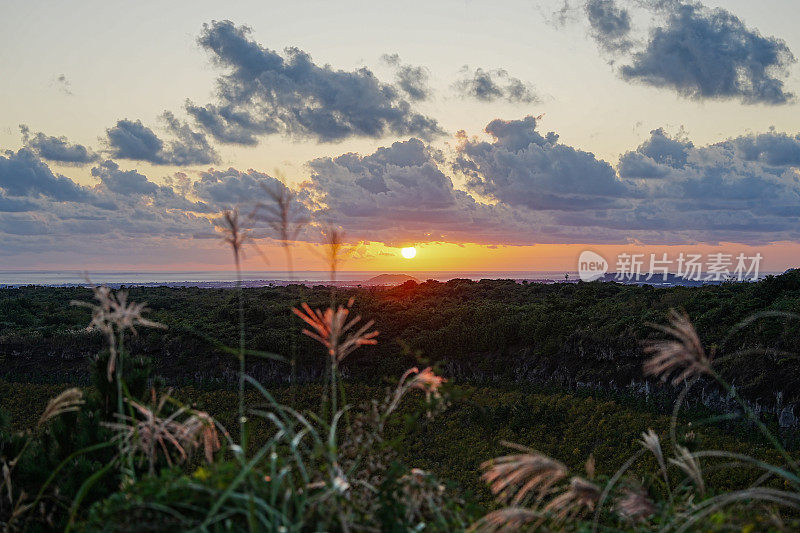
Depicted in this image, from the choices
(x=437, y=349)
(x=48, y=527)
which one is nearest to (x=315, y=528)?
(x=48, y=527)

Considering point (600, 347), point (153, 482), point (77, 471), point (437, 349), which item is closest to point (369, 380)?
point (437, 349)

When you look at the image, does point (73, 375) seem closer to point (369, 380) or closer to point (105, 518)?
point (369, 380)

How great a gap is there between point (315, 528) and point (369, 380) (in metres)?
28.3

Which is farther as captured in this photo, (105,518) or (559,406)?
(559,406)

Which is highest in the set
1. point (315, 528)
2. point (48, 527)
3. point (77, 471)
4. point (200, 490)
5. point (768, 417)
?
point (200, 490)

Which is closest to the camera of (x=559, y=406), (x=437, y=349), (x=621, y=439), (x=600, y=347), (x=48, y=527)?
(x=48, y=527)

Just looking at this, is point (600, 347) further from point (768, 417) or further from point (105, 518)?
point (105, 518)

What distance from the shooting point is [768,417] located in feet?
66.2

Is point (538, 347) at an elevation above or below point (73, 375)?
above

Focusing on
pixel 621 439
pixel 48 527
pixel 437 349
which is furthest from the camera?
pixel 437 349

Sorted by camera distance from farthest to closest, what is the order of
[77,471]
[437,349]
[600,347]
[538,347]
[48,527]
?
[437,349] < [538,347] < [600,347] < [77,471] < [48,527]

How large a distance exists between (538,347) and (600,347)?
3.45 m

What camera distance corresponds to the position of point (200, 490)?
334 centimetres

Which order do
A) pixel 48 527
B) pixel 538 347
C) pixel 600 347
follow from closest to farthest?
pixel 48 527 < pixel 600 347 < pixel 538 347
